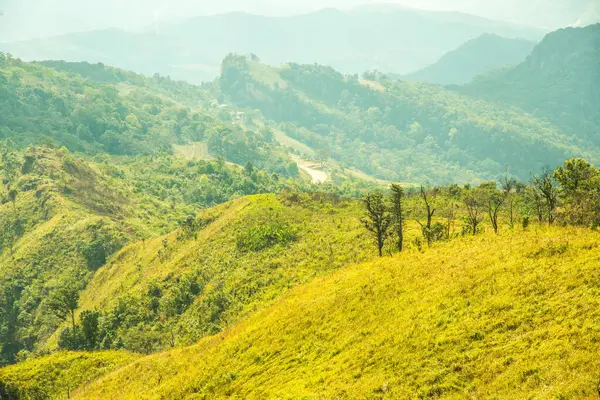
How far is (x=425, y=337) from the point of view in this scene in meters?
23.3

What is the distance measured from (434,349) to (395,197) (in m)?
25.9

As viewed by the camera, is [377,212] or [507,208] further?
[507,208]

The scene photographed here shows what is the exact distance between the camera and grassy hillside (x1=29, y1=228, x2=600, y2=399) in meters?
19.0

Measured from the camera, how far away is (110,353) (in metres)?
44.4

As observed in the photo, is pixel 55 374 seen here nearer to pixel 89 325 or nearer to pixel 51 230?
pixel 89 325

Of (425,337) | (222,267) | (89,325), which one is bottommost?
(89,325)

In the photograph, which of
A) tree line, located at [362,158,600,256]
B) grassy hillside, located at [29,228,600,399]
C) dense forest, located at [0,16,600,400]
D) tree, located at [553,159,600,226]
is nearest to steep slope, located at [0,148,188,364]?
dense forest, located at [0,16,600,400]

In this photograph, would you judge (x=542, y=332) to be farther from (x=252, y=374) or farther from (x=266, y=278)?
(x=266, y=278)

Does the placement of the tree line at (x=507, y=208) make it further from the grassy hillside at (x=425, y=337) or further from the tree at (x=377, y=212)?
the grassy hillside at (x=425, y=337)

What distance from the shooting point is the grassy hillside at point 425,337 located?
19000mm

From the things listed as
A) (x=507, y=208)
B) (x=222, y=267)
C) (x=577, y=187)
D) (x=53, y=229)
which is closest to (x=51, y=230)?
(x=53, y=229)

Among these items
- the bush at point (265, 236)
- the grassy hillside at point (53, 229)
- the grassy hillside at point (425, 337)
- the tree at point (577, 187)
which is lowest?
the grassy hillside at point (53, 229)

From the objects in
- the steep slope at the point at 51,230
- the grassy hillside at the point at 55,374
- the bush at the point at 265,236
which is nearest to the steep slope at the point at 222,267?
the bush at the point at 265,236

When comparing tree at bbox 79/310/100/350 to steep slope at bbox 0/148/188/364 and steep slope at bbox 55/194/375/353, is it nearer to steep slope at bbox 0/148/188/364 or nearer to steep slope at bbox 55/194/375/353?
steep slope at bbox 55/194/375/353
